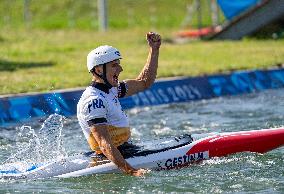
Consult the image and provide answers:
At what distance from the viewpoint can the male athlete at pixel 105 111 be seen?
→ 9.40 m

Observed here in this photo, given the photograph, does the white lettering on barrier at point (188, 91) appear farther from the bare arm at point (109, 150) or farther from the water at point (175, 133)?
the bare arm at point (109, 150)

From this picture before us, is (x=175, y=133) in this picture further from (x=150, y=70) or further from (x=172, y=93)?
(x=150, y=70)

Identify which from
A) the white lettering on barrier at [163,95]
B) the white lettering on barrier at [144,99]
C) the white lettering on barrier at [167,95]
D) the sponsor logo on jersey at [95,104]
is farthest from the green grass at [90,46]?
the sponsor logo on jersey at [95,104]

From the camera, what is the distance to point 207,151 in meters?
10.3

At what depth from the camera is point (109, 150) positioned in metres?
9.36

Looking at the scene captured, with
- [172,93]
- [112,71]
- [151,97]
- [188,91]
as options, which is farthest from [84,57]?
[112,71]

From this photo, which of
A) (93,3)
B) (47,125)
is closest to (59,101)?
(47,125)

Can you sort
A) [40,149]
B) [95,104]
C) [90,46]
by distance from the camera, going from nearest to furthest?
[95,104]
[40,149]
[90,46]

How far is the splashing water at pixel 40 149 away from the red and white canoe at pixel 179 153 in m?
0.38

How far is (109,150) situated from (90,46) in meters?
13.5

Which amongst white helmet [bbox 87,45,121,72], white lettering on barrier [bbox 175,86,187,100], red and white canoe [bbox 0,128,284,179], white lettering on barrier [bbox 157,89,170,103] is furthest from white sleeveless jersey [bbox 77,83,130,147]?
white lettering on barrier [bbox 175,86,187,100]

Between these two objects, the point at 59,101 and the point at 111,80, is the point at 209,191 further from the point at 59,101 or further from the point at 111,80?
the point at 59,101

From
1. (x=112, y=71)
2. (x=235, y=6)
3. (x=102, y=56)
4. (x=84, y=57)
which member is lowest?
(x=84, y=57)

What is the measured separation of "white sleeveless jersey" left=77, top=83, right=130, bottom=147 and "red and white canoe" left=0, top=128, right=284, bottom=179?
0.38 m
